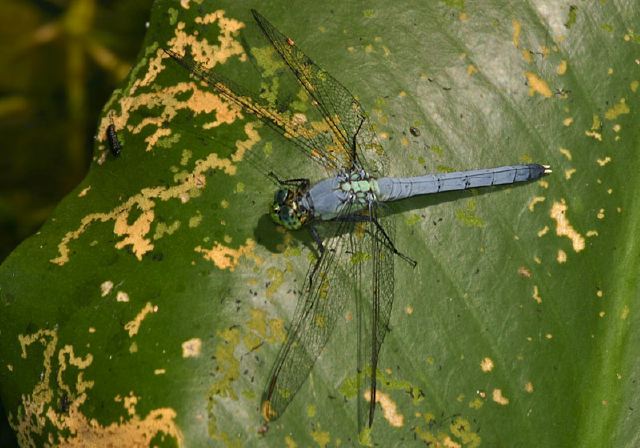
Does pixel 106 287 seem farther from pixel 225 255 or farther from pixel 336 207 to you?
pixel 336 207

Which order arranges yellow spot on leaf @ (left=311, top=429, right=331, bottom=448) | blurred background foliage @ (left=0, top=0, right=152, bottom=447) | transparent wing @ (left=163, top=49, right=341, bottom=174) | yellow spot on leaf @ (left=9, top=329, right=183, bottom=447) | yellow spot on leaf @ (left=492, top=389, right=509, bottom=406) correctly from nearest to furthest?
yellow spot on leaf @ (left=9, top=329, right=183, bottom=447) < yellow spot on leaf @ (left=311, top=429, right=331, bottom=448) < yellow spot on leaf @ (left=492, top=389, right=509, bottom=406) < transparent wing @ (left=163, top=49, right=341, bottom=174) < blurred background foliage @ (left=0, top=0, right=152, bottom=447)

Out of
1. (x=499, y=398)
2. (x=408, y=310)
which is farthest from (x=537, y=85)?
(x=499, y=398)

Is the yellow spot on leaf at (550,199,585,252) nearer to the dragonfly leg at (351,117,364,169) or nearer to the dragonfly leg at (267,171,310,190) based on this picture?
the dragonfly leg at (351,117,364,169)

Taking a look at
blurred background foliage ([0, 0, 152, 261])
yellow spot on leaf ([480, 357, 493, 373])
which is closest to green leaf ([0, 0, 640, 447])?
yellow spot on leaf ([480, 357, 493, 373])

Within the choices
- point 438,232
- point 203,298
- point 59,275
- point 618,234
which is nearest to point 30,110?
point 59,275

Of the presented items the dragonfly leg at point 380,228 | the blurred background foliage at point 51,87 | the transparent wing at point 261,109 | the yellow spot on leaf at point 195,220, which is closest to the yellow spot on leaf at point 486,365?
the dragonfly leg at point 380,228

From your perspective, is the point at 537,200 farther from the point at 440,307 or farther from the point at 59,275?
the point at 59,275
